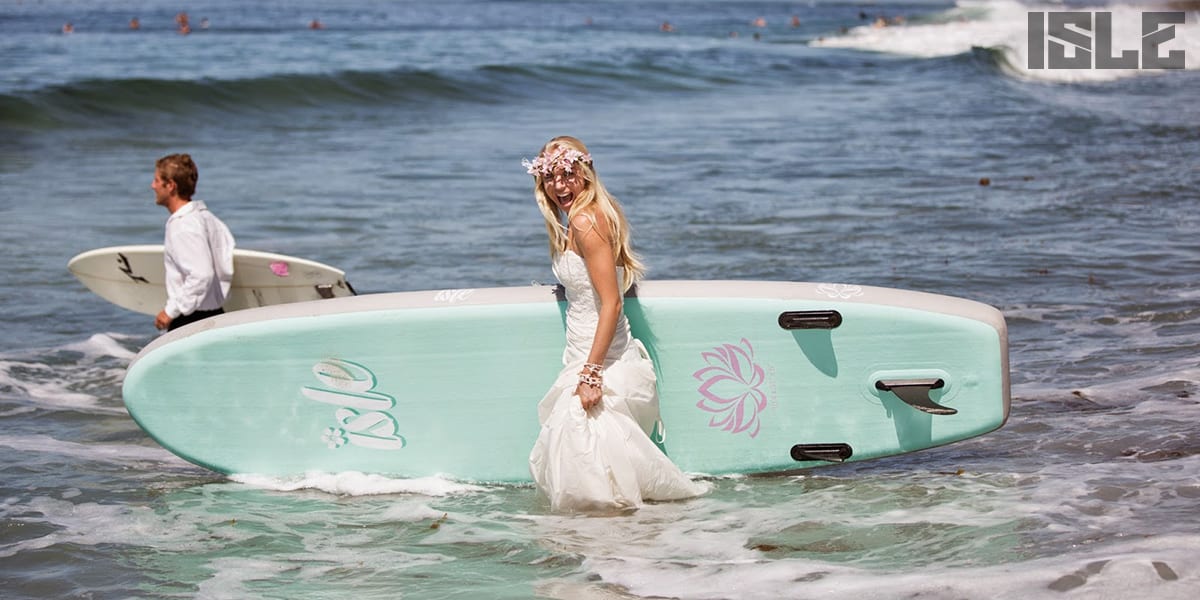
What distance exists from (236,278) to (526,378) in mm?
2060

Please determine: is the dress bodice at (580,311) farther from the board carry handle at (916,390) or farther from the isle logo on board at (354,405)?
the board carry handle at (916,390)

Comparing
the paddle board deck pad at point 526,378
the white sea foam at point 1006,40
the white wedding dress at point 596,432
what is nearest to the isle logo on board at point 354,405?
the paddle board deck pad at point 526,378

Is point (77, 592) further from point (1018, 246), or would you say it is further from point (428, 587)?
point (1018, 246)

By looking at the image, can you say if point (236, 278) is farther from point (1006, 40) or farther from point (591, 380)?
point (1006, 40)

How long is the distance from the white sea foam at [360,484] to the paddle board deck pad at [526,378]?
0.04 meters

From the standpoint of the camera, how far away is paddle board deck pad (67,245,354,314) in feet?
19.9

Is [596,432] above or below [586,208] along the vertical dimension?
below

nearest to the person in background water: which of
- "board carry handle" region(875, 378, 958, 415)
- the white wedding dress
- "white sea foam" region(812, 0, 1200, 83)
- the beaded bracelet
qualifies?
the white wedding dress

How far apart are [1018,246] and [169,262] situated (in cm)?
583

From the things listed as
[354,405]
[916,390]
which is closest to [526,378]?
[354,405]

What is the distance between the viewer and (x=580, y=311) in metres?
4.30

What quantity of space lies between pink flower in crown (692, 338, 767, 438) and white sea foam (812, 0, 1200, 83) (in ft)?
71.0

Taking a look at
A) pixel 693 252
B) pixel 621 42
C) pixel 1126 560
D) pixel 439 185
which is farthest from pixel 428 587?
pixel 621 42

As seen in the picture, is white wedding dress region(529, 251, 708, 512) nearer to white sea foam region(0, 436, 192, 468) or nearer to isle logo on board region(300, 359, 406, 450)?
isle logo on board region(300, 359, 406, 450)
